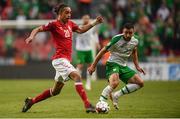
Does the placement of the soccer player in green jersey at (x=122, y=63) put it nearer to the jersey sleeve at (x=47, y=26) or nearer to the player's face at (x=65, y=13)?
the player's face at (x=65, y=13)

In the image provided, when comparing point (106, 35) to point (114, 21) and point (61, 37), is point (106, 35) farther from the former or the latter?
point (61, 37)

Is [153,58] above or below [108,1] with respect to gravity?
below

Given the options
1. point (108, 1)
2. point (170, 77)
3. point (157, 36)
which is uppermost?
point (108, 1)

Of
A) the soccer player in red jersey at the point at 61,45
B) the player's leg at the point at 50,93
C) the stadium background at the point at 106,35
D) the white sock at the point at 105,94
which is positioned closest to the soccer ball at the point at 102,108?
the white sock at the point at 105,94

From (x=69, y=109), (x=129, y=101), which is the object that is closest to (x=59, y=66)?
(x=69, y=109)

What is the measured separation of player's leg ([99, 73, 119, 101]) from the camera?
1320cm

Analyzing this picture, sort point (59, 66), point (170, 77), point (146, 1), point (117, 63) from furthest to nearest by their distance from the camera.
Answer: point (146, 1)
point (170, 77)
point (117, 63)
point (59, 66)

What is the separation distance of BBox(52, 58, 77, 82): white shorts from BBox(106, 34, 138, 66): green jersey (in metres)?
1.14

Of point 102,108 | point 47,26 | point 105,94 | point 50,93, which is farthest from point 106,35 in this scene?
point 102,108

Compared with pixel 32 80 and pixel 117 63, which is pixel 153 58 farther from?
pixel 117 63

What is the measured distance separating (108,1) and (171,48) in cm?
431

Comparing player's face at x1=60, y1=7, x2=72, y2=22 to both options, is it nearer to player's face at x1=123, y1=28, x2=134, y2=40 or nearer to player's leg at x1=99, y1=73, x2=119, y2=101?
player's face at x1=123, y1=28, x2=134, y2=40

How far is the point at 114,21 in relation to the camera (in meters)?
29.5

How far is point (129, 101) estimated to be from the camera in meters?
16.3
